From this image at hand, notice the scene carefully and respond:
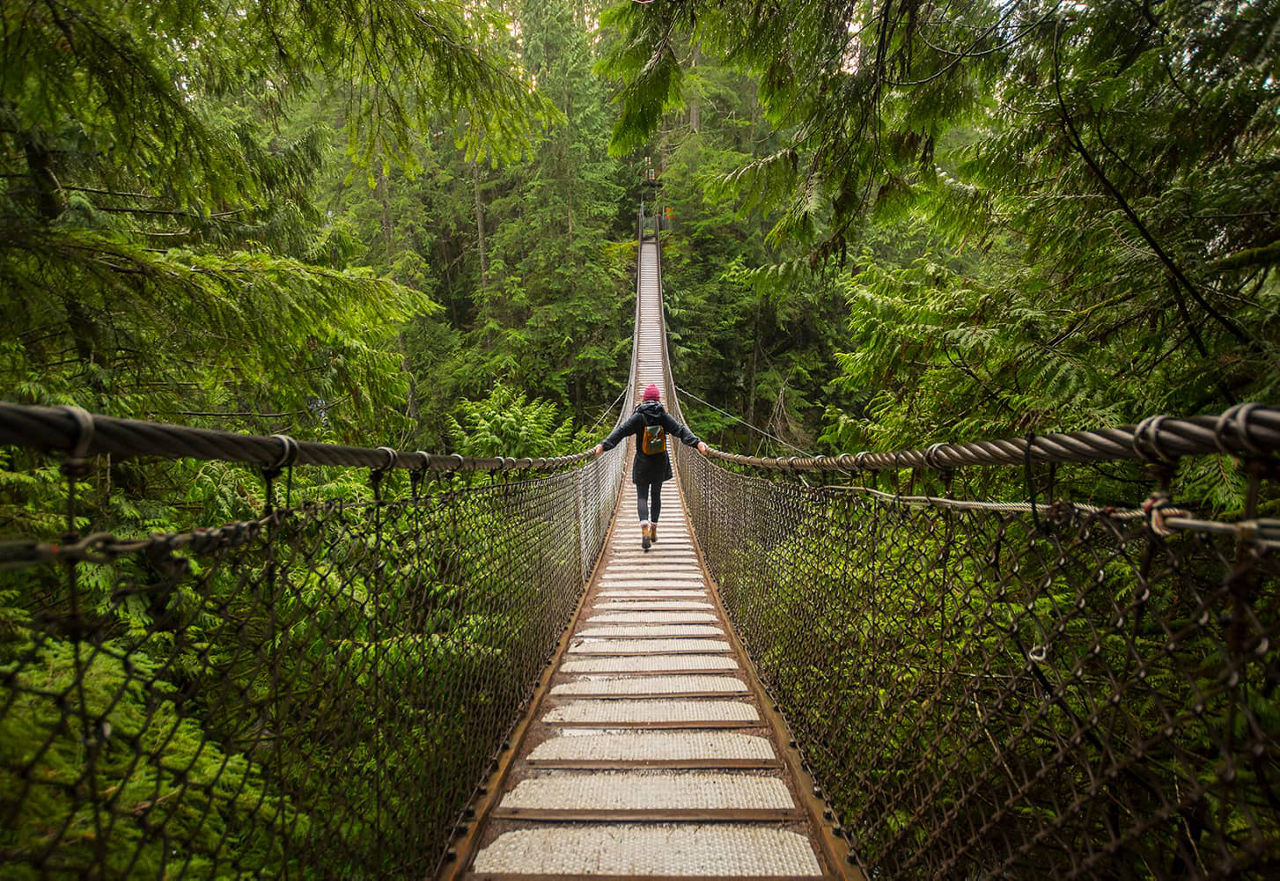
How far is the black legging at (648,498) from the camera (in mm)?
3977

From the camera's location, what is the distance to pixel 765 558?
2205mm

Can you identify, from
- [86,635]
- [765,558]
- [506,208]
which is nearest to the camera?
[86,635]

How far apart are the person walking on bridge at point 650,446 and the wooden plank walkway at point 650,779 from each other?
1.53 meters

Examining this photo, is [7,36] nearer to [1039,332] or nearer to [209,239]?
[209,239]

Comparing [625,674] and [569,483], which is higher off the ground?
[569,483]

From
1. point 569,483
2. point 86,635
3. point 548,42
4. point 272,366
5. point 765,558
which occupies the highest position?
point 548,42

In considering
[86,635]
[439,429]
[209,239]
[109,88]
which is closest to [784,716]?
[86,635]

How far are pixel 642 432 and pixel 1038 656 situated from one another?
10.4 feet

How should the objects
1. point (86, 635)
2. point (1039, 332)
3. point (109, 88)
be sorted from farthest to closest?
1. point (1039, 332)
2. point (109, 88)
3. point (86, 635)

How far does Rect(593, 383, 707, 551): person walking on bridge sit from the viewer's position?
12.3 feet

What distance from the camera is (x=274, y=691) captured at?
717 mm

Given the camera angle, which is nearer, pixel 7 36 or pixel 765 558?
pixel 7 36

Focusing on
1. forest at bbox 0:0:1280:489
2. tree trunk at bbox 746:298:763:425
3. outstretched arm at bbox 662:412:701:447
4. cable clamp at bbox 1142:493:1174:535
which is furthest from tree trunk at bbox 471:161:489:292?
cable clamp at bbox 1142:493:1174:535

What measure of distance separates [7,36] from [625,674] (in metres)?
2.54
